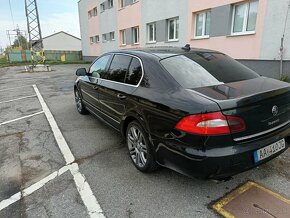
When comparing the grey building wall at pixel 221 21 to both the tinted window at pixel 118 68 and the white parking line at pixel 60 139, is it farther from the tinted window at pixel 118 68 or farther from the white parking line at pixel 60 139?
the white parking line at pixel 60 139

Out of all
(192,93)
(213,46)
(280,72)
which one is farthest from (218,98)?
(213,46)

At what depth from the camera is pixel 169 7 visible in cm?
1287

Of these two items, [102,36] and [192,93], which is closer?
[192,93]

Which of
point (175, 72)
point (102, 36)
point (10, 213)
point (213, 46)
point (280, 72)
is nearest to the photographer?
point (10, 213)

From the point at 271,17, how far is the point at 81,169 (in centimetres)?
790

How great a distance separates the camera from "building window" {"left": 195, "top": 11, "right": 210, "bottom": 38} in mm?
10805

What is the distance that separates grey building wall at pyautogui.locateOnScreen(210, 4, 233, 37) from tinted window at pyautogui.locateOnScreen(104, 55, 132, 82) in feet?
23.3

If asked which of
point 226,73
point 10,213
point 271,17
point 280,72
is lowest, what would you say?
point 10,213

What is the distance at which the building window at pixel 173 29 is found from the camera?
42.4ft

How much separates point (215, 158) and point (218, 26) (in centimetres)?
900

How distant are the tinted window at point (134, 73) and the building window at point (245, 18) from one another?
6.98 metres

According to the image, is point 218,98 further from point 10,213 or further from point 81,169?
point 10,213

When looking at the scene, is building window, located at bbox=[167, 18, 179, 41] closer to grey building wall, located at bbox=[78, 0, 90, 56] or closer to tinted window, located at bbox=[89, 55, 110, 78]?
tinted window, located at bbox=[89, 55, 110, 78]

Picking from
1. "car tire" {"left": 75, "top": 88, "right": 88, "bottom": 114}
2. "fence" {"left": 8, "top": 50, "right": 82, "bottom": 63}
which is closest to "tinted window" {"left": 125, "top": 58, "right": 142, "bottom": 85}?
"car tire" {"left": 75, "top": 88, "right": 88, "bottom": 114}
